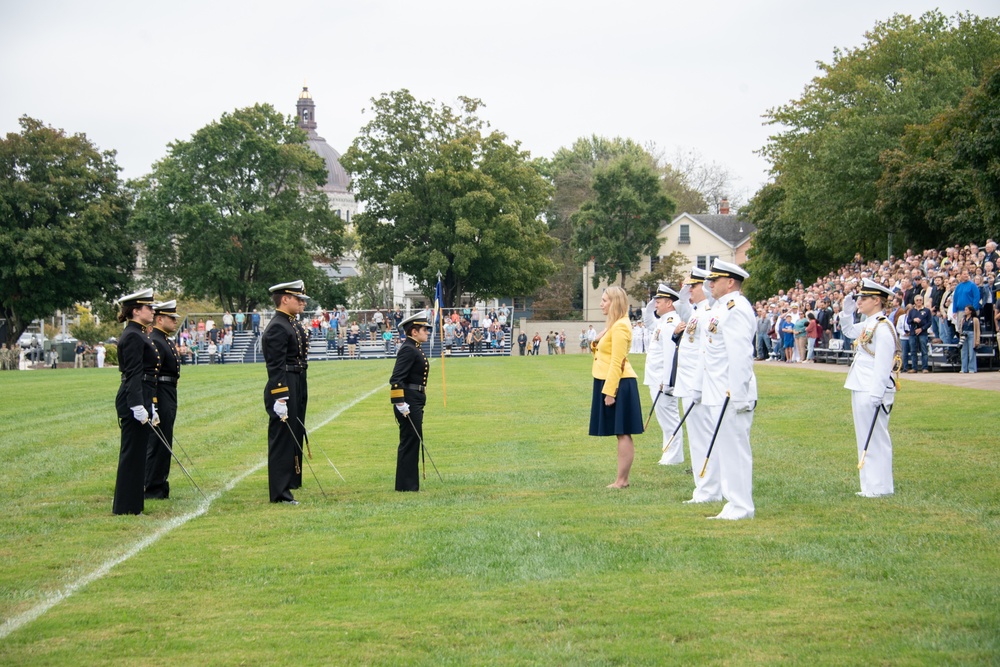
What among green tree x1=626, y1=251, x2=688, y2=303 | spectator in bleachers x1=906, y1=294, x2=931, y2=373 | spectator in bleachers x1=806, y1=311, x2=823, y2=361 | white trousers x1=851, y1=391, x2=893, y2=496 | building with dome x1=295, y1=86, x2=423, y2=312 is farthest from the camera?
building with dome x1=295, y1=86, x2=423, y2=312

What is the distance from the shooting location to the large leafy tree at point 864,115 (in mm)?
52625

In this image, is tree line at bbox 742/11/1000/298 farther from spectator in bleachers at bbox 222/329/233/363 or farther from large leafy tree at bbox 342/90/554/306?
spectator in bleachers at bbox 222/329/233/363

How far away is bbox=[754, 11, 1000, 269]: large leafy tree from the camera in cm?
5262

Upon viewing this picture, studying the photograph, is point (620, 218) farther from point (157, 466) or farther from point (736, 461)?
point (736, 461)

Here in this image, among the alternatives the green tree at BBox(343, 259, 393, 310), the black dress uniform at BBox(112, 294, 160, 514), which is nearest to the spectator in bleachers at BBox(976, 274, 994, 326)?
the black dress uniform at BBox(112, 294, 160, 514)

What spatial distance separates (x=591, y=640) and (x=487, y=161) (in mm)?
74953

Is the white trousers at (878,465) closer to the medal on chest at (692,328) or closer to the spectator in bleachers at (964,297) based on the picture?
→ the medal on chest at (692,328)

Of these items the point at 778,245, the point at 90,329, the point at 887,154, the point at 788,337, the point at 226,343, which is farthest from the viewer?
the point at 90,329

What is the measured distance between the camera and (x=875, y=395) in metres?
10.9

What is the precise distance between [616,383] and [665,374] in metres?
2.88

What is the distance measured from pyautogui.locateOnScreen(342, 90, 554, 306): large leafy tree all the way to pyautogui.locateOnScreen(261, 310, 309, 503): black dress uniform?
64.2 m

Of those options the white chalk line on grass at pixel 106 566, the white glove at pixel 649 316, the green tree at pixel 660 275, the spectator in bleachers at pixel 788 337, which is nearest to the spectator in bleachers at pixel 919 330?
the spectator in bleachers at pixel 788 337

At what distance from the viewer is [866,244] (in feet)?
194

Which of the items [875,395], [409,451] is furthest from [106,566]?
[875,395]
